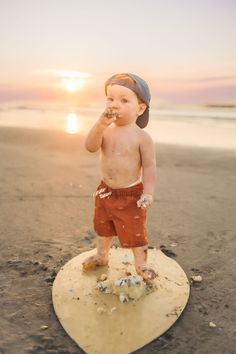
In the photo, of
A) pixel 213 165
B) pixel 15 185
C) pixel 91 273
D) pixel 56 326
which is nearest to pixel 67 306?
pixel 56 326

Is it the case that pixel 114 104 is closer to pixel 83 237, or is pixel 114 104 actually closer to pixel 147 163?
pixel 147 163

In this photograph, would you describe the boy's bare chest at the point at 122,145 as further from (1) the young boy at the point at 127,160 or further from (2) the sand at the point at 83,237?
(2) the sand at the point at 83,237

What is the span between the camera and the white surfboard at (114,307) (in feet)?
7.45

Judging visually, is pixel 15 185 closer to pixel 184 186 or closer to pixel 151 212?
pixel 151 212

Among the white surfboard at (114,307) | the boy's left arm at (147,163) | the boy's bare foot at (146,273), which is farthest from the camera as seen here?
the boy's bare foot at (146,273)

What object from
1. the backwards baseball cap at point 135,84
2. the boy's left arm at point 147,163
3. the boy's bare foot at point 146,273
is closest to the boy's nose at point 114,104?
the backwards baseball cap at point 135,84

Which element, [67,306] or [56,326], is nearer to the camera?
[56,326]

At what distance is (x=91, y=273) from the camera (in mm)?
2998

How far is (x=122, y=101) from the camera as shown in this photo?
8.71ft

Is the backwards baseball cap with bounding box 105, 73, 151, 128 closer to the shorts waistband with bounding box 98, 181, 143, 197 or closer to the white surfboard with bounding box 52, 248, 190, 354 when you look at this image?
the shorts waistband with bounding box 98, 181, 143, 197

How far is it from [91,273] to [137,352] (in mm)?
884

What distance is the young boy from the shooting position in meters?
2.65

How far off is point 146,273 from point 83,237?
3.45 feet

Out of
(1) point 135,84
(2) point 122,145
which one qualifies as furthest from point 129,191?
(1) point 135,84
